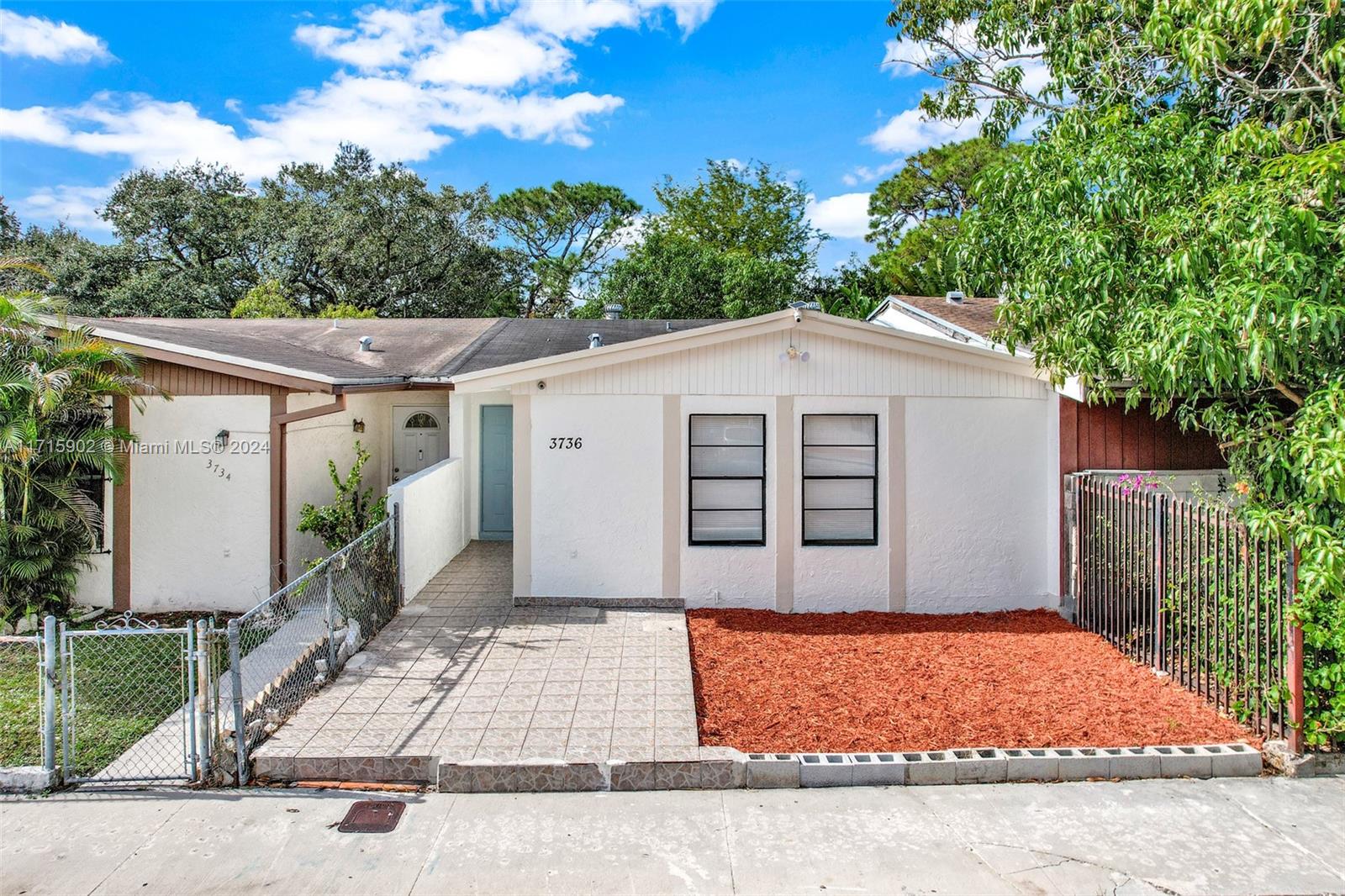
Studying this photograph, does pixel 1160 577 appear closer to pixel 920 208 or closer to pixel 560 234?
pixel 920 208

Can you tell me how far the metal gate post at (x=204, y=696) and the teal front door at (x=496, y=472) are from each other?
284 inches

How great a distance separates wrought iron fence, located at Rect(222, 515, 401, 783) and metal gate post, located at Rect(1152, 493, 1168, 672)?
6.86 metres

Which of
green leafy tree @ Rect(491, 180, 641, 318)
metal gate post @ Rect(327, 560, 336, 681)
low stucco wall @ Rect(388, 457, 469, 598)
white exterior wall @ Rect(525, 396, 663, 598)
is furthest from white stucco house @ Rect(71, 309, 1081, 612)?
green leafy tree @ Rect(491, 180, 641, 318)

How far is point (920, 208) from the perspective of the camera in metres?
33.7

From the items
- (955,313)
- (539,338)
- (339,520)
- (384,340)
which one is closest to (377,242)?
(384,340)

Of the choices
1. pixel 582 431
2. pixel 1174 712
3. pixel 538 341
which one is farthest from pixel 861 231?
pixel 1174 712

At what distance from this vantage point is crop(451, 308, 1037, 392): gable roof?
817 centimetres

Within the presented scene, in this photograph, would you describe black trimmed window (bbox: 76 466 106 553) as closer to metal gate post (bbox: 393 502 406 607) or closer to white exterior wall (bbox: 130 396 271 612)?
white exterior wall (bbox: 130 396 271 612)

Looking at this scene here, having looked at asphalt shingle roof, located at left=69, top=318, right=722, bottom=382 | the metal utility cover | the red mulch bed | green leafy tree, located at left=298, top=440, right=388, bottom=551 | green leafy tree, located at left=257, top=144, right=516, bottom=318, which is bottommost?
the metal utility cover

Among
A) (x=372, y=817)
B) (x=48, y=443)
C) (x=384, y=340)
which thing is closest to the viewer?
(x=372, y=817)

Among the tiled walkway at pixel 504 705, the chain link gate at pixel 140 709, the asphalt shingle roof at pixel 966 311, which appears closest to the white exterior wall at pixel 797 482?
the tiled walkway at pixel 504 705

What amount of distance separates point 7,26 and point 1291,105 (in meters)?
15.6

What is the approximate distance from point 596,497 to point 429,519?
247cm

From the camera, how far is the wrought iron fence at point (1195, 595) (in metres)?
5.21
